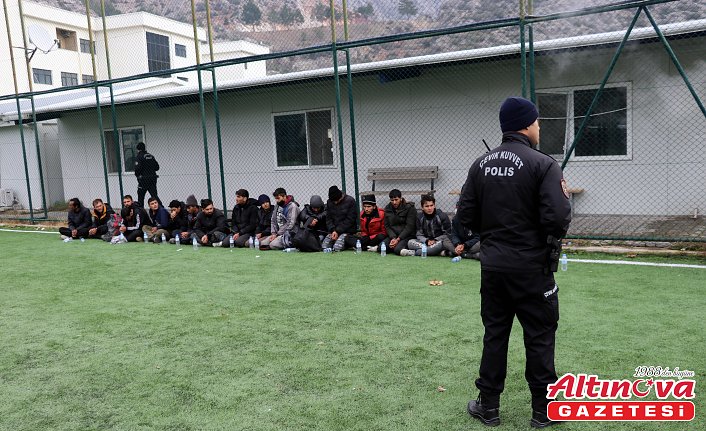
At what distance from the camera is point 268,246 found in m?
9.61

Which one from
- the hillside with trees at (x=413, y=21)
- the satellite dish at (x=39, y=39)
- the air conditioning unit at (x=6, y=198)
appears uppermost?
the satellite dish at (x=39, y=39)

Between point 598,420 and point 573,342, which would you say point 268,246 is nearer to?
point 573,342

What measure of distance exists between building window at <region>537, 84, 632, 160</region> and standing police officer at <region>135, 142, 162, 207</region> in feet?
26.7

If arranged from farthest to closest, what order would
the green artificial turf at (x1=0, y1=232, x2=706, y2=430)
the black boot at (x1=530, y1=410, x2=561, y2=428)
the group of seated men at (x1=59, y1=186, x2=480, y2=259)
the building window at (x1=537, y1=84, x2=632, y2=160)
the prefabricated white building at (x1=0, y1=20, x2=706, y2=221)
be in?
the building window at (x1=537, y1=84, x2=632, y2=160) < the prefabricated white building at (x1=0, y1=20, x2=706, y2=221) < the group of seated men at (x1=59, y1=186, x2=480, y2=259) < the green artificial turf at (x1=0, y1=232, x2=706, y2=430) < the black boot at (x1=530, y1=410, x2=561, y2=428)

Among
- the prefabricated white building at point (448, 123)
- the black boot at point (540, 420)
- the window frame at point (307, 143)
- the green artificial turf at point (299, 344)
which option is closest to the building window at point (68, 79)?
the prefabricated white building at point (448, 123)

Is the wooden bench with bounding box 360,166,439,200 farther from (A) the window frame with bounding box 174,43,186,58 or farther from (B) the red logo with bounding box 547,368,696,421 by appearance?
(A) the window frame with bounding box 174,43,186,58

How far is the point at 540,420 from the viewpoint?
3.28 meters

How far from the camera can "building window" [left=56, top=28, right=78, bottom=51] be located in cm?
4016

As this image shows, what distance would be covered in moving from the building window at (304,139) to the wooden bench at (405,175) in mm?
1140

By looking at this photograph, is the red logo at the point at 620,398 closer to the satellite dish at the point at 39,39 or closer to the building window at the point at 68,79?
the satellite dish at the point at 39,39

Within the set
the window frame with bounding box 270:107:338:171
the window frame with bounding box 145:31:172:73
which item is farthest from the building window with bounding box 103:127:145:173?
the window frame with bounding box 145:31:172:73

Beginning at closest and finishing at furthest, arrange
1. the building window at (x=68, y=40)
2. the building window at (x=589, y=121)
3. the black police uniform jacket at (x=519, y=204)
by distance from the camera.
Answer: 1. the black police uniform jacket at (x=519, y=204)
2. the building window at (x=589, y=121)
3. the building window at (x=68, y=40)

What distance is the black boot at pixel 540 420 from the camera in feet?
10.7

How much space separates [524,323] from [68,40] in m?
44.3
